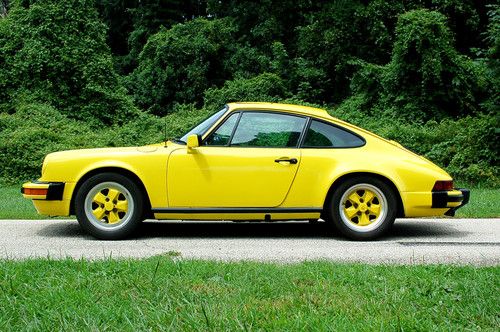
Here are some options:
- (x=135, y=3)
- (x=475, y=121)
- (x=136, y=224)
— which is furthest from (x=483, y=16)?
(x=136, y=224)

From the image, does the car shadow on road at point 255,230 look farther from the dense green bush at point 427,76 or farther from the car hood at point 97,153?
the dense green bush at point 427,76

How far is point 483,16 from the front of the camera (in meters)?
25.9

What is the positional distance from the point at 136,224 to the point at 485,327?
4.39 m

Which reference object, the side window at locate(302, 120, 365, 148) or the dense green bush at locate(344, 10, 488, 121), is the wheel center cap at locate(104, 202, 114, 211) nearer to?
the side window at locate(302, 120, 365, 148)

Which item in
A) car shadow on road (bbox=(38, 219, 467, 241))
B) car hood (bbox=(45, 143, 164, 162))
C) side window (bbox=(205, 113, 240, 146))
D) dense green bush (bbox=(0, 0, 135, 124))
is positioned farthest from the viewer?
dense green bush (bbox=(0, 0, 135, 124))

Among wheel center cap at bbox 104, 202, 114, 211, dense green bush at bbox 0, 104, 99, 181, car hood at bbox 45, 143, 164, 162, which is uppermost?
car hood at bbox 45, 143, 164, 162

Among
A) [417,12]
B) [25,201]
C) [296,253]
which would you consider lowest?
[25,201]

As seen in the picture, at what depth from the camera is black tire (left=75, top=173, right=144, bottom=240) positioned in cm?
730

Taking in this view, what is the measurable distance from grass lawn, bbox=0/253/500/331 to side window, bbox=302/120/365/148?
2.45 metres

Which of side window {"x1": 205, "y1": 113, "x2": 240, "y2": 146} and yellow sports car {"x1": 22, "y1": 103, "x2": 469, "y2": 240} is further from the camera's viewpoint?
side window {"x1": 205, "y1": 113, "x2": 240, "y2": 146}

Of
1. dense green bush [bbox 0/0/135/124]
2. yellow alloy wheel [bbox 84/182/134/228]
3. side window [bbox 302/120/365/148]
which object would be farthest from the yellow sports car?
dense green bush [bbox 0/0/135/124]

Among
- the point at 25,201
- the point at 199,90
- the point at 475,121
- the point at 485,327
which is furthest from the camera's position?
the point at 199,90

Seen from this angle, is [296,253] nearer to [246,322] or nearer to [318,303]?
[318,303]

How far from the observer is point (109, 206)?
7.34m
